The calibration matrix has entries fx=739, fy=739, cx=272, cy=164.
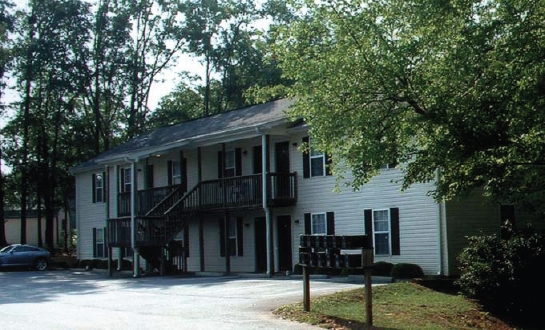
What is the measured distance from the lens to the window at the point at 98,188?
39156 millimetres

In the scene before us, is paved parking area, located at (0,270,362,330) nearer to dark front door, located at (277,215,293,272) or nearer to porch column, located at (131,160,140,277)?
porch column, located at (131,160,140,277)

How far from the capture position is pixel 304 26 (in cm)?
1480

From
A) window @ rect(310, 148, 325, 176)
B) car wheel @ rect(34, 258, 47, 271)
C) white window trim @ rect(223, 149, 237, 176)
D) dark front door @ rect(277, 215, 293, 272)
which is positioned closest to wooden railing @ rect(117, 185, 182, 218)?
white window trim @ rect(223, 149, 237, 176)

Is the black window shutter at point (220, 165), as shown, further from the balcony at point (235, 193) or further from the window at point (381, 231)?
the window at point (381, 231)

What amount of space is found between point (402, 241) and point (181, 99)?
33.6 meters

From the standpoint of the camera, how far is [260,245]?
96.5ft

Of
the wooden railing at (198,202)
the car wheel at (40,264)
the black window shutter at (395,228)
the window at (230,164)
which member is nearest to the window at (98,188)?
the car wheel at (40,264)

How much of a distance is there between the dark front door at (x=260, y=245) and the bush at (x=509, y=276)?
42.8 feet

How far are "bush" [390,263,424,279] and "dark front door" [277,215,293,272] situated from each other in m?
6.15

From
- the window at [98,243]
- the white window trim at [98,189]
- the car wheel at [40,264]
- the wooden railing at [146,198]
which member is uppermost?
the white window trim at [98,189]

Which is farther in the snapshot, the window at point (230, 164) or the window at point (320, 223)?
the window at point (230, 164)

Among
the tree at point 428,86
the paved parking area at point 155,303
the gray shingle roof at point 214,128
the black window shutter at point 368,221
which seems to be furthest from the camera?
the gray shingle roof at point 214,128

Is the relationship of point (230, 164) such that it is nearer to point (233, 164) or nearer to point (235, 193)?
point (233, 164)

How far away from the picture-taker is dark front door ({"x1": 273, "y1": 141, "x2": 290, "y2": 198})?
88.7ft
